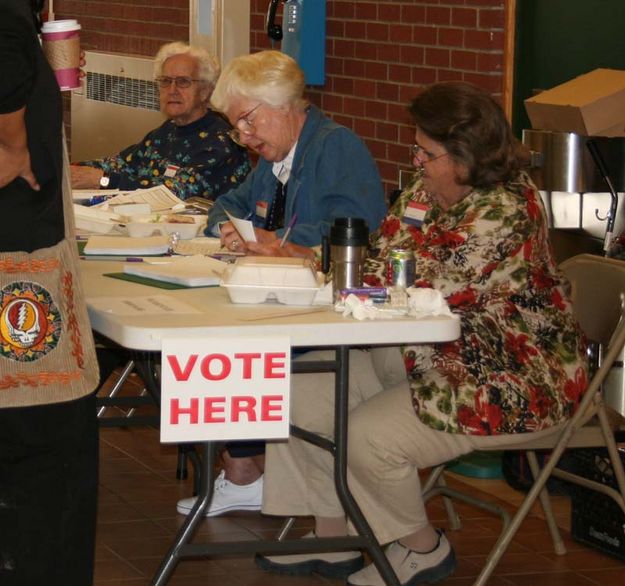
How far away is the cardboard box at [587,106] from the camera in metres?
4.42

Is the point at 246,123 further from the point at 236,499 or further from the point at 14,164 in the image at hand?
the point at 14,164

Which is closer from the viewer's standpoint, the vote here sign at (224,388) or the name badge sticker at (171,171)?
the vote here sign at (224,388)

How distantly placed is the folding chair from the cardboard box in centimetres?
78

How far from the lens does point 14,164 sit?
7.96 feet

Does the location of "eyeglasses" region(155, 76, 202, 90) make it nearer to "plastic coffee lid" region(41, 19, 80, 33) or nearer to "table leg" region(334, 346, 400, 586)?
"plastic coffee lid" region(41, 19, 80, 33)

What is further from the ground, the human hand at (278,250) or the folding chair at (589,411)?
the human hand at (278,250)

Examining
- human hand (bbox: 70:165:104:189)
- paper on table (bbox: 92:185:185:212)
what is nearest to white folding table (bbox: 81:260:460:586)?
paper on table (bbox: 92:185:185:212)

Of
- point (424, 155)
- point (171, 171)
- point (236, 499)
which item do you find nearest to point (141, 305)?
point (424, 155)

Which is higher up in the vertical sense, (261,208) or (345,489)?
(261,208)

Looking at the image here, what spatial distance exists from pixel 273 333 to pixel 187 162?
2699 millimetres

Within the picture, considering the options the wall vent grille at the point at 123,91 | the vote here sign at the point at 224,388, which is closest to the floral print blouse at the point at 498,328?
the vote here sign at the point at 224,388

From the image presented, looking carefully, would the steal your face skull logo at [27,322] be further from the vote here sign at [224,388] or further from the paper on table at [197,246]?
the paper on table at [197,246]

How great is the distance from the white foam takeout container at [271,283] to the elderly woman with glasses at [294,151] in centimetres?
84

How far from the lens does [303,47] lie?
6484 mm
